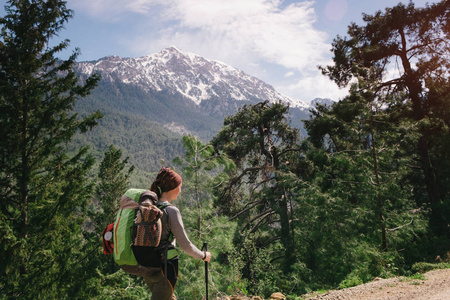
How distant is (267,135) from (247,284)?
748cm

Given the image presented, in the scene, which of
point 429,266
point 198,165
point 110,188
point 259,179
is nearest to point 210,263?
point 198,165

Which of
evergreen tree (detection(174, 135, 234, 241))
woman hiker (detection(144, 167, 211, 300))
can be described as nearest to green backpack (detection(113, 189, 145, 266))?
woman hiker (detection(144, 167, 211, 300))

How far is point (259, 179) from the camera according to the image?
14727 millimetres

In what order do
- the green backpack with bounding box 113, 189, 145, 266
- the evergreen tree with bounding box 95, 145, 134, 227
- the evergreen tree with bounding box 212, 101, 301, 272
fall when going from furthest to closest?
the evergreen tree with bounding box 95, 145, 134, 227 < the evergreen tree with bounding box 212, 101, 301, 272 < the green backpack with bounding box 113, 189, 145, 266

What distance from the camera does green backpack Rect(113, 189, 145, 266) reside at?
2.13 meters

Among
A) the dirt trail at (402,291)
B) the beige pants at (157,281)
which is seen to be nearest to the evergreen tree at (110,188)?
the dirt trail at (402,291)

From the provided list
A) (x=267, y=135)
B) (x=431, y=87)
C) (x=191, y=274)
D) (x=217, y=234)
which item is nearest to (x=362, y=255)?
(x=217, y=234)

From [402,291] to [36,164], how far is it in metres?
7.92

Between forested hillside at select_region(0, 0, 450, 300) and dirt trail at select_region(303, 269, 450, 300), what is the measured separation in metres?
1.15

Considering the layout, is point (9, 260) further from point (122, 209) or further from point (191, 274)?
point (122, 209)

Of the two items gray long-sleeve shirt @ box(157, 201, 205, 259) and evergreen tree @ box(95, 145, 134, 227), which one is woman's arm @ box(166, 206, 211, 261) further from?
evergreen tree @ box(95, 145, 134, 227)

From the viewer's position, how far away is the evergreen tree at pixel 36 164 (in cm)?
611

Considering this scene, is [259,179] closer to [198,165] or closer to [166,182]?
[198,165]

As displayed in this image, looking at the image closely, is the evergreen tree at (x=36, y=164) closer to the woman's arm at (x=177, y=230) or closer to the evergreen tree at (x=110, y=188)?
the woman's arm at (x=177, y=230)
